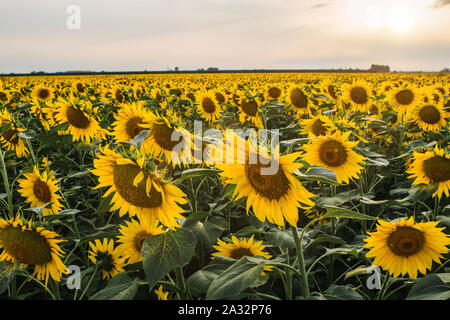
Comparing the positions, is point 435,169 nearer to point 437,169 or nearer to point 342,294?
point 437,169

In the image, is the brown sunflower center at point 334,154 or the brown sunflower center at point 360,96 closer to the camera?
the brown sunflower center at point 334,154

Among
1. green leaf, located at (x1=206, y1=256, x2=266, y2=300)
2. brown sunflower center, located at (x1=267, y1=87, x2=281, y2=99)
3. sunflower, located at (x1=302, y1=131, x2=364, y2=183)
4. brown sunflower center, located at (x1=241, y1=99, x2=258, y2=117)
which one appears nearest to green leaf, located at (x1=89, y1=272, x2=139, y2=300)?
green leaf, located at (x1=206, y1=256, x2=266, y2=300)

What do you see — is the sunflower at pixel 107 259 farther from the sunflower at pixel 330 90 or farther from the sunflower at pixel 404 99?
the sunflower at pixel 404 99

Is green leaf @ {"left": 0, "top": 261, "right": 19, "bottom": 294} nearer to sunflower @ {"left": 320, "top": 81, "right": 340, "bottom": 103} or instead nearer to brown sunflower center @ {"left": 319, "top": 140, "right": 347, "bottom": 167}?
brown sunflower center @ {"left": 319, "top": 140, "right": 347, "bottom": 167}

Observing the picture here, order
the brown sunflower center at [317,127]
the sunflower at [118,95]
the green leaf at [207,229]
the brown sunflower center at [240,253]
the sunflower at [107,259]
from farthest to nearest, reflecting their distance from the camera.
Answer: the sunflower at [118,95] → the brown sunflower center at [317,127] → the sunflower at [107,259] → the brown sunflower center at [240,253] → the green leaf at [207,229]

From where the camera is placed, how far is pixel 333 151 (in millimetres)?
2477

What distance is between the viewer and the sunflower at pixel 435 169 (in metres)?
2.42

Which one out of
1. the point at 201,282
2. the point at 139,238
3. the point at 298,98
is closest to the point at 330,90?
the point at 298,98

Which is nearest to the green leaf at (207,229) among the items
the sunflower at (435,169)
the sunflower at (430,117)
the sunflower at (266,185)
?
the sunflower at (266,185)

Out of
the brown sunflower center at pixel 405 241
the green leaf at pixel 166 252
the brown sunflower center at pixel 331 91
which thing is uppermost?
the brown sunflower center at pixel 331 91

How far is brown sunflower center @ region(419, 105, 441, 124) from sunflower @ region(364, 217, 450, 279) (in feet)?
12.3

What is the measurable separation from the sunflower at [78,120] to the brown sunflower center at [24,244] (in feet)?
6.04
